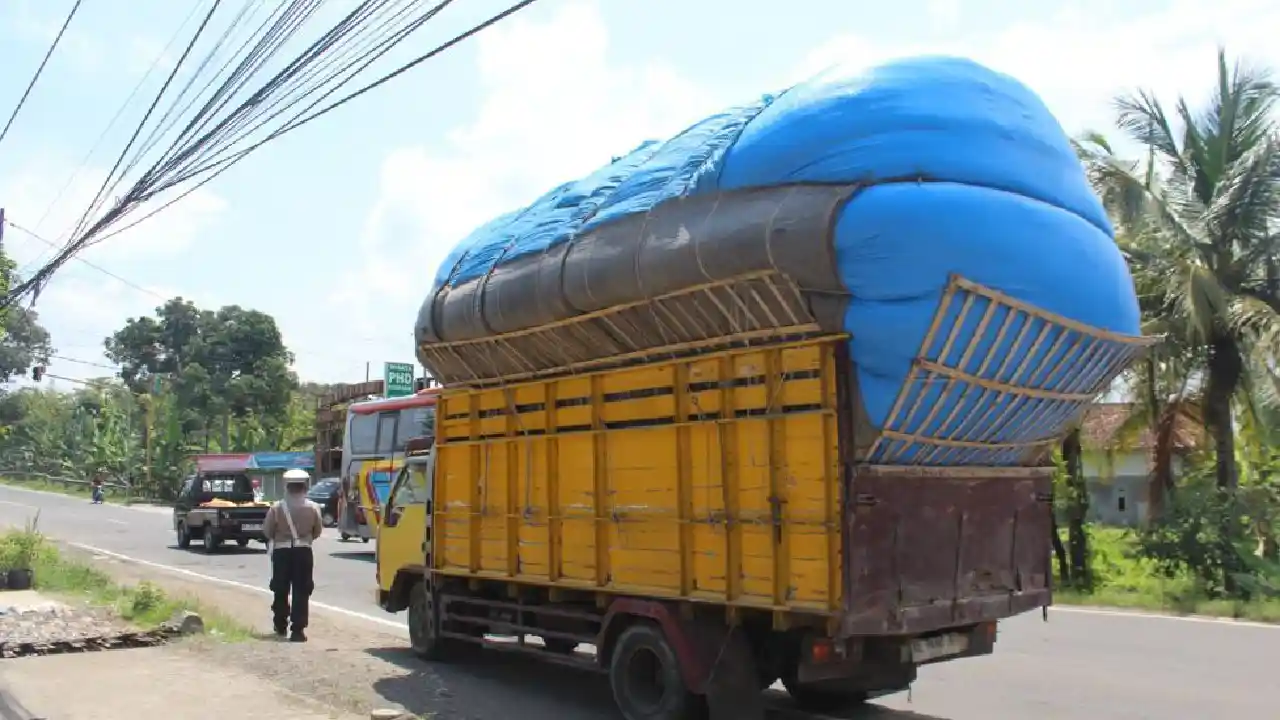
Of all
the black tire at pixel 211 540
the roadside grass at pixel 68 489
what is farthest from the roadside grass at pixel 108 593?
the roadside grass at pixel 68 489

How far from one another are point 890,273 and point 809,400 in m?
0.85

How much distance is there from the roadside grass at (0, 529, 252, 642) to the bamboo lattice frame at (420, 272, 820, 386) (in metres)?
4.25

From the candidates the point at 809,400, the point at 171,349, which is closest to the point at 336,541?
the point at 809,400

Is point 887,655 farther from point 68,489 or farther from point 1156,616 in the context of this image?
point 68,489

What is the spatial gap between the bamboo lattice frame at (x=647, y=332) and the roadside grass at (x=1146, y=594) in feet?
31.4

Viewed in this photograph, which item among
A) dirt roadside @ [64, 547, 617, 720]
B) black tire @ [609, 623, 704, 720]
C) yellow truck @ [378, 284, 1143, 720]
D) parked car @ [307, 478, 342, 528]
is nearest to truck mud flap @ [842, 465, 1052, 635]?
yellow truck @ [378, 284, 1143, 720]

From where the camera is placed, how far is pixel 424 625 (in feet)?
32.8

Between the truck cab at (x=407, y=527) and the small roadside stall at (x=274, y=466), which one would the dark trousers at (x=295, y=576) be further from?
the small roadside stall at (x=274, y=466)

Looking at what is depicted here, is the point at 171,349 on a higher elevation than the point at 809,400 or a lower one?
higher

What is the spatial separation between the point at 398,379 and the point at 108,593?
70.2 ft

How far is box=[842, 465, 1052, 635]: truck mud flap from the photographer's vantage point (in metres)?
5.93

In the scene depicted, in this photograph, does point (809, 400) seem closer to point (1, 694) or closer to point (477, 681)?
point (477, 681)

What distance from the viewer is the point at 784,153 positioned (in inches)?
246

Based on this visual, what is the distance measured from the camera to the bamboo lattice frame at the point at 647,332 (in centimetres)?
626
